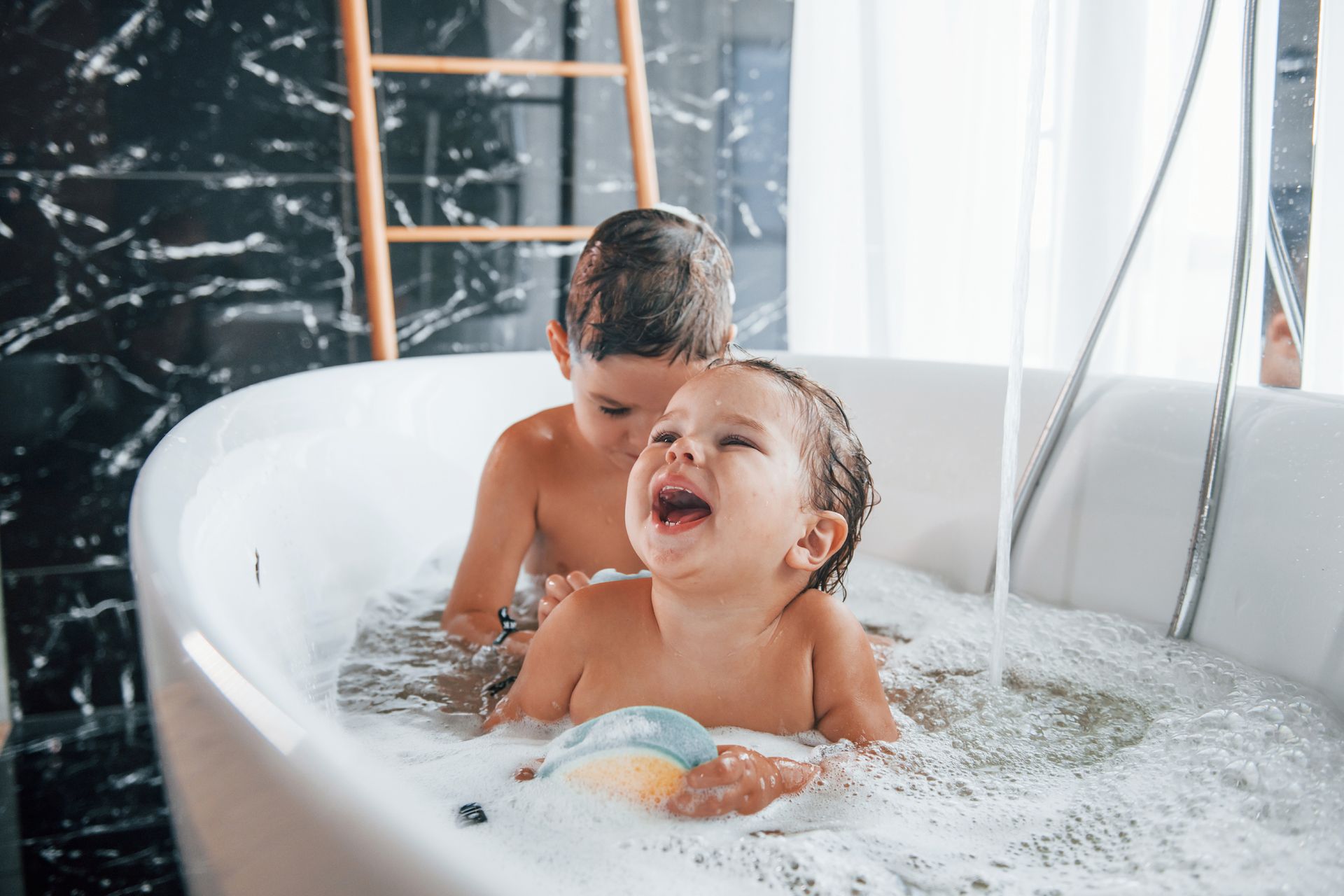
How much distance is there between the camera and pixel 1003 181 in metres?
1.93

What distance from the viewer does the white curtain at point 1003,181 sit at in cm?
158

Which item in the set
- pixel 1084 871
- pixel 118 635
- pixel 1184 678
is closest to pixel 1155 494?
pixel 1184 678

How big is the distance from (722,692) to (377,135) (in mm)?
1585

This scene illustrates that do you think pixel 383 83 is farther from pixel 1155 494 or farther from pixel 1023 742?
pixel 1023 742

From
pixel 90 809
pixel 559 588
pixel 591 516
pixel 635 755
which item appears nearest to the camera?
pixel 635 755

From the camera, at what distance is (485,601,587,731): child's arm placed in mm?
955

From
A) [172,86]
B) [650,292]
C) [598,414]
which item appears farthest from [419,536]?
[172,86]

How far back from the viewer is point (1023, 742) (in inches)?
38.0

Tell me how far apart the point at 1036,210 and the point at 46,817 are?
1.81 m

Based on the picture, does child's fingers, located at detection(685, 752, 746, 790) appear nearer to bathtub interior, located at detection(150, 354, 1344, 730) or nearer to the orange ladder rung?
bathtub interior, located at detection(150, 354, 1344, 730)

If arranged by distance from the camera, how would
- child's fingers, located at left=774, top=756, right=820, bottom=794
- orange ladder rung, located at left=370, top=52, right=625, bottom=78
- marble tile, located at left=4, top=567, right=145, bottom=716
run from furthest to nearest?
orange ladder rung, located at left=370, top=52, right=625, bottom=78 → marble tile, located at left=4, top=567, right=145, bottom=716 → child's fingers, located at left=774, top=756, right=820, bottom=794

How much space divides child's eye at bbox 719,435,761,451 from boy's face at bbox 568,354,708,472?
266 millimetres

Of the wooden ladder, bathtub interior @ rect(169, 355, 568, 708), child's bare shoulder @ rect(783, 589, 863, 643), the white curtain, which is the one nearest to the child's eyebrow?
child's bare shoulder @ rect(783, 589, 863, 643)

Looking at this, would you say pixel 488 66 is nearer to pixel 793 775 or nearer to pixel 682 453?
pixel 682 453
